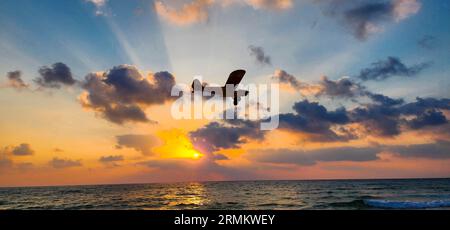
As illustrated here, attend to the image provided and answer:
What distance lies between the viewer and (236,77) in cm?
1694

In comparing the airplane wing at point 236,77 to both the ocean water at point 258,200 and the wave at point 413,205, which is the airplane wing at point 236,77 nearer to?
the ocean water at point 258,200

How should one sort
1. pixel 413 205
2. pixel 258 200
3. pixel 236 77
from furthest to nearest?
1. pixel 258 200
2. pixel 413 205
3. pixel 236 77

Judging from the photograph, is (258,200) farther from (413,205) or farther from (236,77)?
(236,77)

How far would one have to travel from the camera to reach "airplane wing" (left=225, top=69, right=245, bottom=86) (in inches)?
650

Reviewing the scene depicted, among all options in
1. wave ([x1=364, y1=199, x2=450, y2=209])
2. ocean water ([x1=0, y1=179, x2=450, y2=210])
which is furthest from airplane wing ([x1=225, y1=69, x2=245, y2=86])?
wave ([x1=364, y1=199, x2=450, y2=209])

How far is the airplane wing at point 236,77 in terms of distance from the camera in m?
16.5

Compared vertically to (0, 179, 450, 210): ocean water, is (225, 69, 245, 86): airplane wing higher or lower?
higher

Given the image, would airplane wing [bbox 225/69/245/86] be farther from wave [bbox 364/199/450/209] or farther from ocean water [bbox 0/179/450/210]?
wave [bbox 364/199/450/209]

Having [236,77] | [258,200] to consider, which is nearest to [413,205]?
[258,200]
